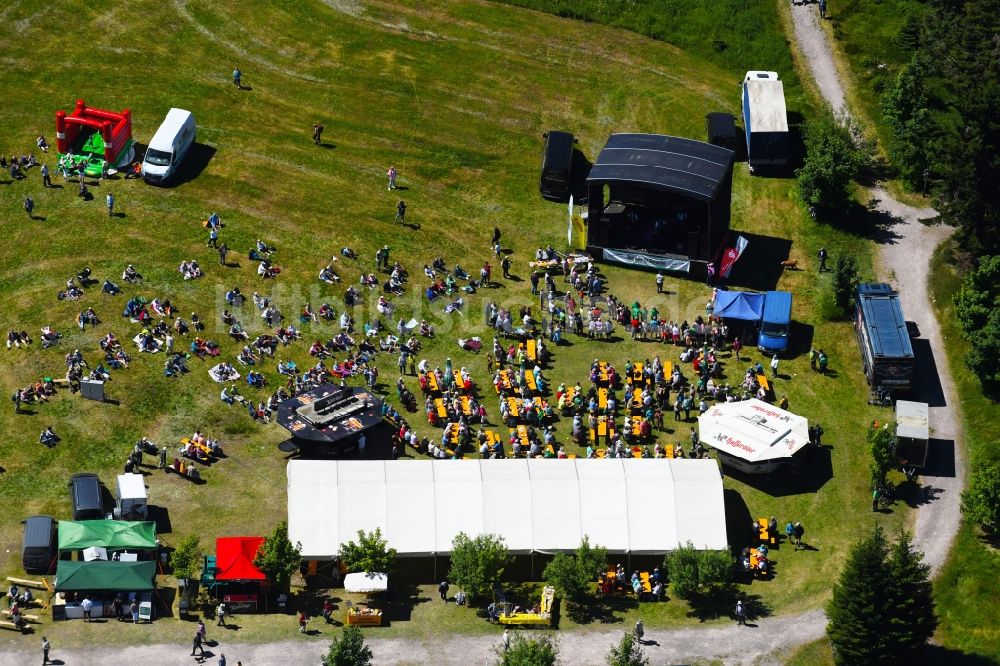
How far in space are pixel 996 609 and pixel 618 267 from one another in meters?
31.8

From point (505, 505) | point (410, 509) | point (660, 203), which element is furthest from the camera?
point (660, 203)

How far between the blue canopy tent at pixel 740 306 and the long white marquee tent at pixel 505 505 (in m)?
13.5

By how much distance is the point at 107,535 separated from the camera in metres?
79.1

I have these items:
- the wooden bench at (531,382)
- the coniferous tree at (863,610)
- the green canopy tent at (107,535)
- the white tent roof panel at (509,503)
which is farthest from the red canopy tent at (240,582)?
the coniferous tree at (863,610)

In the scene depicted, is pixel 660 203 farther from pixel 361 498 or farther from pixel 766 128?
pixel 361 498

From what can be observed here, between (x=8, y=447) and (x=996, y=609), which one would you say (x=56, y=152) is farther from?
(x=996, y=609)

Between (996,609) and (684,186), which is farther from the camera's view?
(684,186)

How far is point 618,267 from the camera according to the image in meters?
102

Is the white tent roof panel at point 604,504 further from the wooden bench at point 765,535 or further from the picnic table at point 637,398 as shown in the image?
the picnic table at point 637,398

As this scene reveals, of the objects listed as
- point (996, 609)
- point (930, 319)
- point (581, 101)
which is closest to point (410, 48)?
point (581, 101)

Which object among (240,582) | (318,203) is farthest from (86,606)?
(318,203)

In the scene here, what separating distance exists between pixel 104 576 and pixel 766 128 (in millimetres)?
51633

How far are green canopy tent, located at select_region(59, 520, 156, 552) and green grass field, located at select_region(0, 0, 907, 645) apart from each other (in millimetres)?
2536

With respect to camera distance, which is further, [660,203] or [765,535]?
[660,203]
